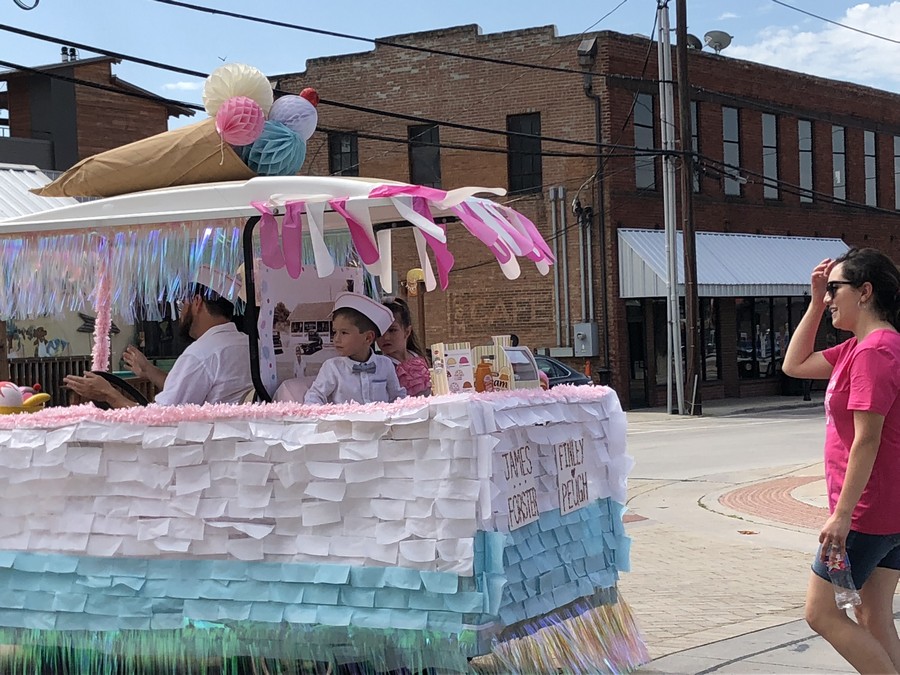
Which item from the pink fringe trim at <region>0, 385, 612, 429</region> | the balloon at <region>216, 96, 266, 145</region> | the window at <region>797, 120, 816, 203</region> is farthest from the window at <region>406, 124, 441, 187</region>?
the pink fringe trim at <region>0, 385, 612, 429</region>

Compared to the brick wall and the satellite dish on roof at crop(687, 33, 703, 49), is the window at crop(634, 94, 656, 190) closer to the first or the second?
the satellite dish on roof at crop(687, 33, 703, 49)

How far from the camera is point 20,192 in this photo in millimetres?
15492

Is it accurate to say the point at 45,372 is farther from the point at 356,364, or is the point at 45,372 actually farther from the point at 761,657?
the point at 761,657

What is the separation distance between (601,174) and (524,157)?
2.30 m

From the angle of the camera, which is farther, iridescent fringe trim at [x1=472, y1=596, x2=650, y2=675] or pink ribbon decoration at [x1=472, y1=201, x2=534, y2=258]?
pink ribbon decoration at [x1=472, y1=201, x2=534, y2=258]

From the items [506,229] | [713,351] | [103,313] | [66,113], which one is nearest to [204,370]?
[103,313]

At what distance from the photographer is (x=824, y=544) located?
4.13m

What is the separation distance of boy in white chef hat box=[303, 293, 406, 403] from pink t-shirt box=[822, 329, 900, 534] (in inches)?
86.0

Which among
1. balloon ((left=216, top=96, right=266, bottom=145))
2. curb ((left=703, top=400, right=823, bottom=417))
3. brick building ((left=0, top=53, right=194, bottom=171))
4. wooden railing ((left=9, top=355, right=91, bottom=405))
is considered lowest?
curb ((left=703, top=400, right=823, bottom=417))

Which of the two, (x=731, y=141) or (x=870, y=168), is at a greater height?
(x=731, y=141)

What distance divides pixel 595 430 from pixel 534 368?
17.5 inches

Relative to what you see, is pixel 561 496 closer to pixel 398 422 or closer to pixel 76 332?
pixel 398 422

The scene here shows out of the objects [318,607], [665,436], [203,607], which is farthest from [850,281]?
[665,436]

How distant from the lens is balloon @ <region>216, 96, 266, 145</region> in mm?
5898
